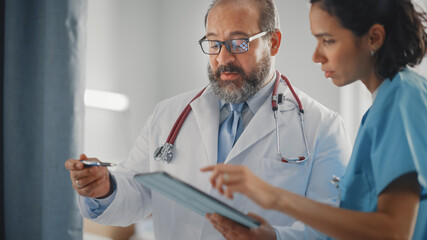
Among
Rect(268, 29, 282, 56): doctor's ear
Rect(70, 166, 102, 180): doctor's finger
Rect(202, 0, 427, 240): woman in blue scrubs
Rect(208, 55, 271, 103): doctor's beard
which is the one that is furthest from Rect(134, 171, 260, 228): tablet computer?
Rect(268, 29, 282, 56): doctor's ear

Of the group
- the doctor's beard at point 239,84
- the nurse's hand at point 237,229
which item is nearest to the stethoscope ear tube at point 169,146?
the doctor's beard at point 239,84

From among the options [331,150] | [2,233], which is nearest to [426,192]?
[331,150]

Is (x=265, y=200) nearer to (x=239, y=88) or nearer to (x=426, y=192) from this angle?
(x=426, y=192)

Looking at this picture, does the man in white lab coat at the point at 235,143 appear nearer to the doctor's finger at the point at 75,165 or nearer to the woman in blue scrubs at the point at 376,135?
the doctor's finger at the point at 75,165

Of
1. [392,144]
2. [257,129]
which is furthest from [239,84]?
[392,144]

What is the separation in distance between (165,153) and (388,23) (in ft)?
2.52

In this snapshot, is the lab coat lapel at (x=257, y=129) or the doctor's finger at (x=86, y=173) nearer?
the doctor's finger at (x=86, y=173)

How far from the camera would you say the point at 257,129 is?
1.22 meters

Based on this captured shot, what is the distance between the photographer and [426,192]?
0.67 m

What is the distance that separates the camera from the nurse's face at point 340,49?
750 mm

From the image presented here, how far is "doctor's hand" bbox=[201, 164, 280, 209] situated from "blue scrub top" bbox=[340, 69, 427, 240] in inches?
7.7

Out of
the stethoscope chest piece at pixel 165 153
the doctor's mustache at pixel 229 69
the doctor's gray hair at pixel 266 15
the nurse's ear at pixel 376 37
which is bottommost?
the stethoscope chest piece at pixel 165 153

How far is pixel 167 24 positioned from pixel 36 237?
183 centimetres

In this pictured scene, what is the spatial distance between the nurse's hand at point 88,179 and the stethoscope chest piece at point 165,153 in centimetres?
17
